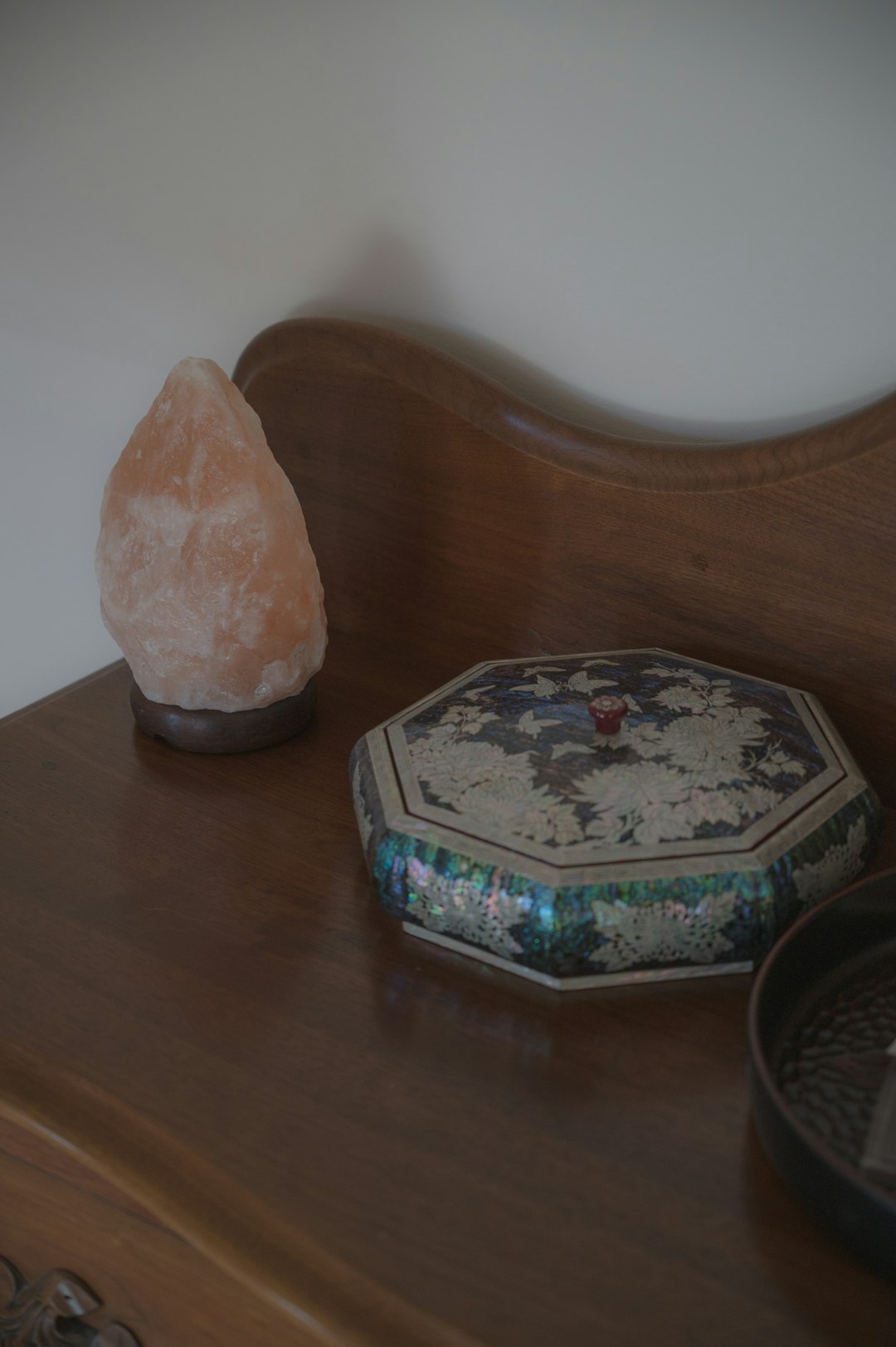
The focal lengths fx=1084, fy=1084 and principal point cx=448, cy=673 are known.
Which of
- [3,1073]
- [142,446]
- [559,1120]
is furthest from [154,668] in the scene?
[559,1120]

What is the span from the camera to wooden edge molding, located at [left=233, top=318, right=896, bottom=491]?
2.07 feet

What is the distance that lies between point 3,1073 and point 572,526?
0.47m

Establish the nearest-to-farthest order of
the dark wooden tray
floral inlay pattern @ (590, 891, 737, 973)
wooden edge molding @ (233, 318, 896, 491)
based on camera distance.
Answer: the dark wooden tray < floral inlay pattern @ (590, 891, 737, 973) < wooden edge molding @ (233, 318, 896, 491)

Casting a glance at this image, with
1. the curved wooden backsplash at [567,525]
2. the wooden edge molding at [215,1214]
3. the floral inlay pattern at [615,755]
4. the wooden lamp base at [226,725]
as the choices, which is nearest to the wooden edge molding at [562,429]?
the curved wooden backsplash at [567,525]

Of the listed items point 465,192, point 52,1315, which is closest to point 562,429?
point 465,192

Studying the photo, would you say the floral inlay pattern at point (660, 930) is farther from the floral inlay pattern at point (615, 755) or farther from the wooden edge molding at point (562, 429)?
the wooden edge molding at point (562, 429)

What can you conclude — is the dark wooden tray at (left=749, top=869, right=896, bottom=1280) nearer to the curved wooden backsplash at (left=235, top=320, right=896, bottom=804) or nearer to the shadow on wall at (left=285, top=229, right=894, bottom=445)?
the curved wooden backsplash at (left=235, top=320, right=896, bottom=804)

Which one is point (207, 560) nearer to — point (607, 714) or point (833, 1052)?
point (607, 714)

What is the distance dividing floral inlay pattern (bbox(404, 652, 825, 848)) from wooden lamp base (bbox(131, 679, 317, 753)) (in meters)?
0.13

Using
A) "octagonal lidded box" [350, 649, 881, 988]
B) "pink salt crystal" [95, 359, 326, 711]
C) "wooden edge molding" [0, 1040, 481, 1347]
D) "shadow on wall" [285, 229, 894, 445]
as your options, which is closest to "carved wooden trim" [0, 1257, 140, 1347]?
"wooden edge molding" [0, 1040, 481, 1347]

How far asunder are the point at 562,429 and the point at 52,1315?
1.90 ft

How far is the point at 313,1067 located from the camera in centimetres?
48

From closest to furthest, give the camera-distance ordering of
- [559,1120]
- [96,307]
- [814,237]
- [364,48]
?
1. [559,1120]
2. [814,237]
3. [364,48]
4. [96,307]

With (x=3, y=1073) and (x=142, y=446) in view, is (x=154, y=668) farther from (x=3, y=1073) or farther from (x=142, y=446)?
(x=3, y=1073)
